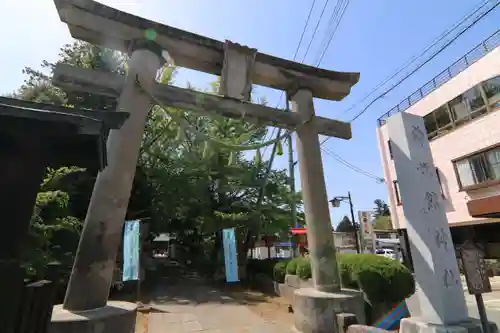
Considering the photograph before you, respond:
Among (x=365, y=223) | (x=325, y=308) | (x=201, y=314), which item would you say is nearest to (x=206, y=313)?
(x=201, y=314)

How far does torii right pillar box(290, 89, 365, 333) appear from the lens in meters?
5.78

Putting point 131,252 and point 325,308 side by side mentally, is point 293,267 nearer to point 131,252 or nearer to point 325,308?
point 131,252

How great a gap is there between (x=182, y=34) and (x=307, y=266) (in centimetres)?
820

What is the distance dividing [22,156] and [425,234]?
5.28 metres

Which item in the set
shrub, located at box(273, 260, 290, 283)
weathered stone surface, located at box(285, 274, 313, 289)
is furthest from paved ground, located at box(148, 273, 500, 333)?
shrub, located at box(273, 260, 290, 283)

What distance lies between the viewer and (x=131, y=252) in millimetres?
11203

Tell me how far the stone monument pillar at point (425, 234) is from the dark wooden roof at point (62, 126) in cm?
444

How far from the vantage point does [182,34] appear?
643 cm

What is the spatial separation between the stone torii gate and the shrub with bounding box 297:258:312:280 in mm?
4001

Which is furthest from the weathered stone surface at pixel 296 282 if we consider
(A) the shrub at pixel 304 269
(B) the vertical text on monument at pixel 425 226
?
(B) the vertical text on monument at pixel 425 226

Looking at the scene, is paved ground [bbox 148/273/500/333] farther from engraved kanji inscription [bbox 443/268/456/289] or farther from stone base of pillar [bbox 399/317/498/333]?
engraved kanji inscription [bbox 443/268/456/289]

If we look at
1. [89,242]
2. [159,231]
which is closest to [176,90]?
[89,242]

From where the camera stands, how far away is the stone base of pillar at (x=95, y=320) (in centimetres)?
401

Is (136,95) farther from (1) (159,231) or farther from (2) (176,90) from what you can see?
(1) (159,231)
